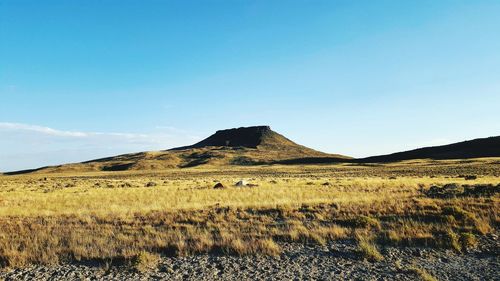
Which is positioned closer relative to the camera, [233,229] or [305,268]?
[305,268]

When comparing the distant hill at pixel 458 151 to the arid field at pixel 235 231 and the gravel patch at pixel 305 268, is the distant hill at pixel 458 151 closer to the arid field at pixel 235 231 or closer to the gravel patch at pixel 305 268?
the arid field at pixel 235 231

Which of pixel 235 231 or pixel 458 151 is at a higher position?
pixel 458 151

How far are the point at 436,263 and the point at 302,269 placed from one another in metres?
2.95

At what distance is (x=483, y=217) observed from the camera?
45.5ft

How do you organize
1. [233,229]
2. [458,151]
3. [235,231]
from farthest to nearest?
[458,151] → [233,229] → [235,231]

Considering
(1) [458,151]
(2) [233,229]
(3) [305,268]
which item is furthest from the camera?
(1) [458,151]

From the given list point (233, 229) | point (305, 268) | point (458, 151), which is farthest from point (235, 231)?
point (458, 151)

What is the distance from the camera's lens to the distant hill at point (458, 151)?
426ft

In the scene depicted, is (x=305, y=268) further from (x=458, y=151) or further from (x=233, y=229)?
(x=458, y=151)

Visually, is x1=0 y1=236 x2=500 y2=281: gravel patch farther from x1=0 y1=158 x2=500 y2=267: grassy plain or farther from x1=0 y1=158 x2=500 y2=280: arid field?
x1=0 y1=158 x2=500 y2=267: grassy plain

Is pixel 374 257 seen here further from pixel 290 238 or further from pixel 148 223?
pixel 148 223

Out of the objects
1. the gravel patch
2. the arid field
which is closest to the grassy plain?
the arid field

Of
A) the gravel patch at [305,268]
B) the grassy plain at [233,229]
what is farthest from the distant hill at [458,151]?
the gravel patch at [305,268]

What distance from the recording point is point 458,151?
461ft
